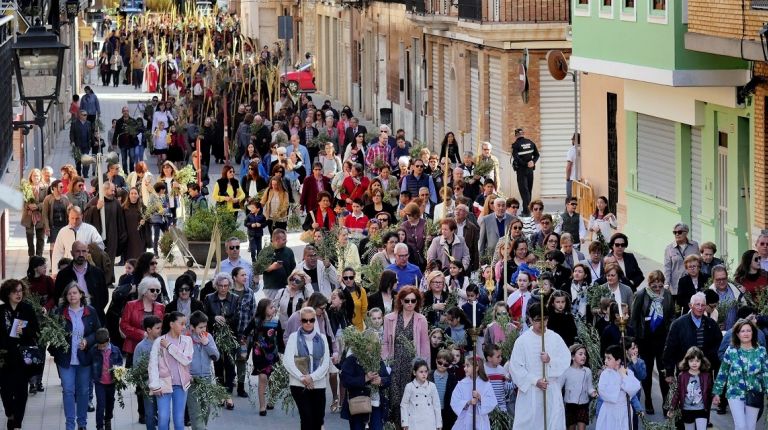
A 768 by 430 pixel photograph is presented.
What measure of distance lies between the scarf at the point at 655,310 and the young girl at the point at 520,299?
3.67ft

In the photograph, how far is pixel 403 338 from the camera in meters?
17.0

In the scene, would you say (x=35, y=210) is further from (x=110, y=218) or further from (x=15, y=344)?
(x=15, y=344)

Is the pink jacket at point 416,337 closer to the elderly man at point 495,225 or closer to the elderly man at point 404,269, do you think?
the elderly man at point 404,269

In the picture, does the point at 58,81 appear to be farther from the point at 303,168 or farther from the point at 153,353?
the point at 303,168

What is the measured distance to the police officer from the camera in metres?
33.6

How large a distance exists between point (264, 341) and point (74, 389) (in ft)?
6.00

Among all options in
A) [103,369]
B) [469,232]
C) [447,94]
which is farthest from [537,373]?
[447,94]

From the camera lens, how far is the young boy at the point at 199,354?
16656mm

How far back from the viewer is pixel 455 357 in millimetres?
16703

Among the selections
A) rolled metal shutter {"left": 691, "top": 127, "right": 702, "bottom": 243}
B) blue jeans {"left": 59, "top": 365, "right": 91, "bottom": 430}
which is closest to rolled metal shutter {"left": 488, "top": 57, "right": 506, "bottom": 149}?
rolled metal shutter {"left": 691, "top": 127, "right": 702, "bottom": 243}

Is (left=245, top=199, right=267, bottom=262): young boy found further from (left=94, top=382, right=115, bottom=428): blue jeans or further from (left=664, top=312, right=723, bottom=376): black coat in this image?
(left=664, top=312, right=723, bottom=376): black coat

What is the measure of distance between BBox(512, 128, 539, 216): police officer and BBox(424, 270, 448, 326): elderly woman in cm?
1474

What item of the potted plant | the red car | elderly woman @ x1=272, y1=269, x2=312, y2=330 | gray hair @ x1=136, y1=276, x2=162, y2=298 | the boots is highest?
gray hair @ x1=136, y1=276, x2=162, y2=298

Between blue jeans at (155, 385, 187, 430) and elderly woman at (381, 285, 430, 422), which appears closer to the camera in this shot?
blue jeans at (155, 385, 187, 430)
